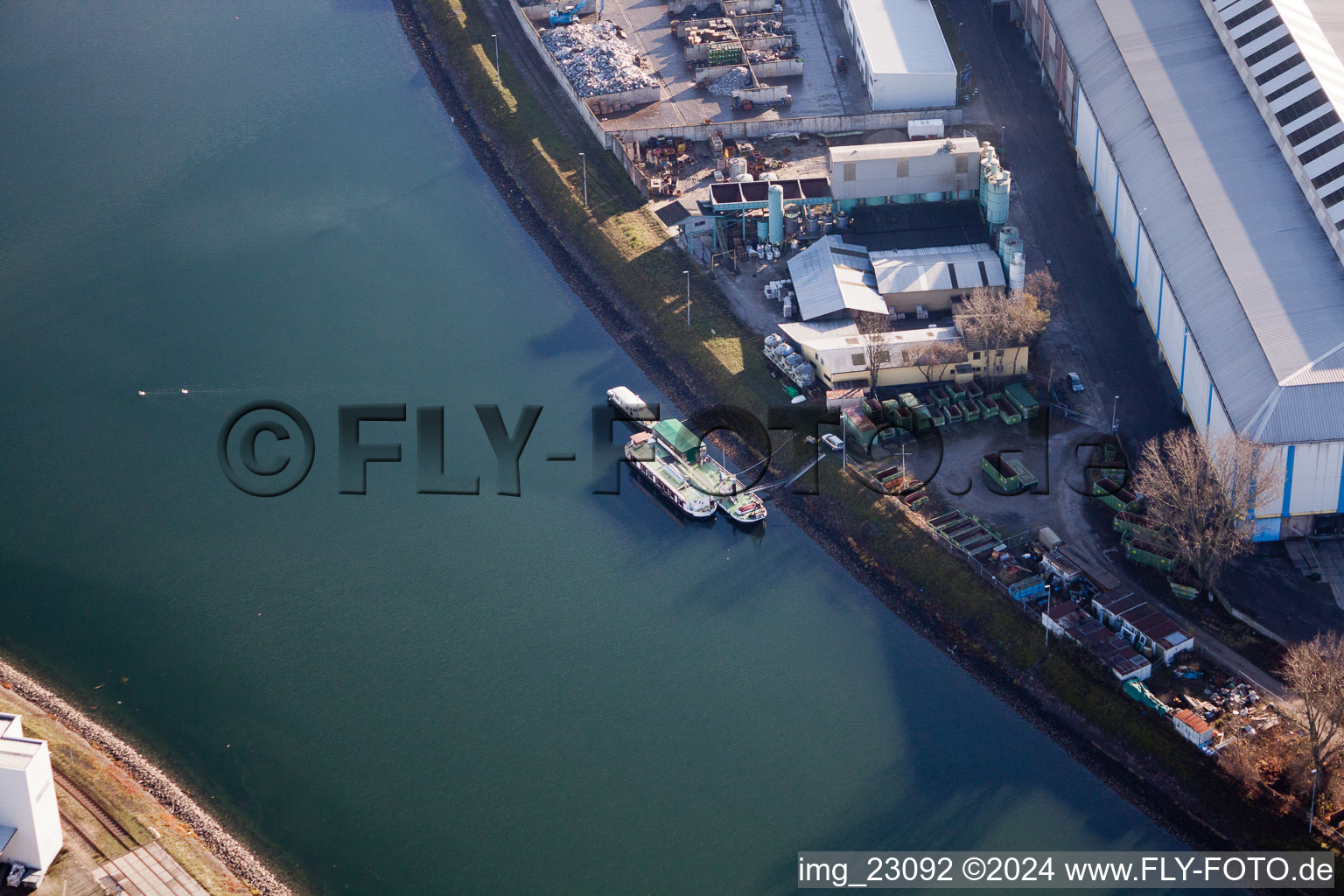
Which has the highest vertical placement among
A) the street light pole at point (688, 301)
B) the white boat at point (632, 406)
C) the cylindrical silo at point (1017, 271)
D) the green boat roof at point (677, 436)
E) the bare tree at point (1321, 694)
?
the cylindrical silo at point (1017, 271)

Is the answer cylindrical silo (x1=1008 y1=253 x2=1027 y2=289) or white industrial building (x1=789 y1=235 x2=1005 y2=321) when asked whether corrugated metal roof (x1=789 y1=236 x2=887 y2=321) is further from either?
cylindrical silo (x1=1008 y1=253 x2=1027 y2=289)

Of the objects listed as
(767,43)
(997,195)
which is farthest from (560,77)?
(997,195)

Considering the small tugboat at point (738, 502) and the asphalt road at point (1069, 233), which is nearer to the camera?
the small tugboat at point (738, 502)

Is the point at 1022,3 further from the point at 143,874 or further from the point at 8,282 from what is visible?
the point at 143,874

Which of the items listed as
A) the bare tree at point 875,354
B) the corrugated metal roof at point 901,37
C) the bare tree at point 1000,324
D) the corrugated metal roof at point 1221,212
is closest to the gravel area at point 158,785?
the bare tree at point 875,354

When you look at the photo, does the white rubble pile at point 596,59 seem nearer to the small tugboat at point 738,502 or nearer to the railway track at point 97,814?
the small tugboat at point 738,502

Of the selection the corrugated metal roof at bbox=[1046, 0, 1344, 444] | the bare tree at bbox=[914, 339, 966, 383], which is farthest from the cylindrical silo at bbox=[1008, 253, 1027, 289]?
the corrugated metal roof at bbox=[1046, 0, 1344, 444]

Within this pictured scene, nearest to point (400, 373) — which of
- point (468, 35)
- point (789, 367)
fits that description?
point (789, 367)
